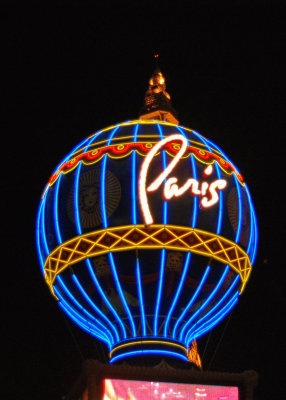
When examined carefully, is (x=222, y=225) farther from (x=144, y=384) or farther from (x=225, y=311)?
(x=144, y=384)

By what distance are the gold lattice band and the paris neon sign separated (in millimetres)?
393

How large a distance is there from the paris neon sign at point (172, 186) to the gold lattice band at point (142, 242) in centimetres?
39

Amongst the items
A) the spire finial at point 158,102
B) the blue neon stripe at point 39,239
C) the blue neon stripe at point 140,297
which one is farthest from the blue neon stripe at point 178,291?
the spire finial at point 158,102

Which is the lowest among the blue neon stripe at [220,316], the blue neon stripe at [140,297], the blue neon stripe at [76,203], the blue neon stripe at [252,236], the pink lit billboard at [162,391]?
the pink lit billboard at [162,391]

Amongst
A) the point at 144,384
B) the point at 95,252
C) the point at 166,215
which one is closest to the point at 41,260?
the point at 95,252

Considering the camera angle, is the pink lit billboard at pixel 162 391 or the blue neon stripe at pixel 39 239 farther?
the blue neon stripe at pixel 39 239

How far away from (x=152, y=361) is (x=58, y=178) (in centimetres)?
492

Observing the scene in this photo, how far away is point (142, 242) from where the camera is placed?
66.7 feet

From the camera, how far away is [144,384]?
18.0 m

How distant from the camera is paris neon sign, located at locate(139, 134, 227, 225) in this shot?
66.9ft

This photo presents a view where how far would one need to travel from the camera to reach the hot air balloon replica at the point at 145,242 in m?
20.4

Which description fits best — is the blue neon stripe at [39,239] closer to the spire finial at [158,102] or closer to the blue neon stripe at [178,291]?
the blue neon stripe at [178,291]

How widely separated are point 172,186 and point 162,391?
495 cm

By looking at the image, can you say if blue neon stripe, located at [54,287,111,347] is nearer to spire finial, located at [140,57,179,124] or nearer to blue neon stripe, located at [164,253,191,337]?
blue neon stripe, located at [164,253,191,337]
